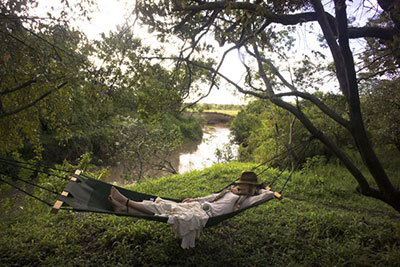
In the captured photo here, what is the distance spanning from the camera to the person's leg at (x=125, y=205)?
237 cm

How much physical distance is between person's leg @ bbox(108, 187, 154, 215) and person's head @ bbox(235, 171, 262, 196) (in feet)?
3.40

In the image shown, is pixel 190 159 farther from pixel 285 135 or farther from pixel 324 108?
pixel 324 108

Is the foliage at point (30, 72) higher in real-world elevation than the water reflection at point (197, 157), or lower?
higher

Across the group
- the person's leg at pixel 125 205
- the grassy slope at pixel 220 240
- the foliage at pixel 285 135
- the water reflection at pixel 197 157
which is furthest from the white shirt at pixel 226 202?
the water reflection at pixel 197 157

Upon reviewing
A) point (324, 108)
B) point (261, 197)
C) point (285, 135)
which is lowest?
point (261, 197)

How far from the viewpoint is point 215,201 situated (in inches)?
111

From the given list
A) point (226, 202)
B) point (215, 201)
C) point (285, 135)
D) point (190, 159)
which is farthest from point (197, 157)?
point (226, 202)

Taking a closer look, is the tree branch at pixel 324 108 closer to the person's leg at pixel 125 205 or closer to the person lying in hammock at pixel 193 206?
the person lying in hammock at pixel 193 206

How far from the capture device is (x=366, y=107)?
5371 mm

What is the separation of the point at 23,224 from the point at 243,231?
8.60 feet

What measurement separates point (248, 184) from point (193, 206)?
2.30 ft

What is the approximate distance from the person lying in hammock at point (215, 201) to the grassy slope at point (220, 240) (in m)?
0.33

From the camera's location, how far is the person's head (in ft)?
9.16

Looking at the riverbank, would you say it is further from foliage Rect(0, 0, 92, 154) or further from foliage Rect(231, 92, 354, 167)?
foliage Rect(0, 0, 92, 154)
